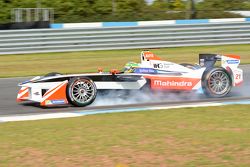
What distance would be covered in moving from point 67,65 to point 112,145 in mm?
10322

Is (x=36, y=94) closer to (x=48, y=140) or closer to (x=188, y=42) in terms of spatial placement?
(x=48, y=140)

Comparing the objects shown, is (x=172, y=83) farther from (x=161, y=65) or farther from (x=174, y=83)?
(x=161, y=65)

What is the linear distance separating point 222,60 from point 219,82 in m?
0.45

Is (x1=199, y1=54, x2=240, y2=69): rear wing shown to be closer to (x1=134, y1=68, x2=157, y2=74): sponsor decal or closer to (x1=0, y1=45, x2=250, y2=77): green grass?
(x1=134, y1=68, x2=157, y2=74): sponsor decal

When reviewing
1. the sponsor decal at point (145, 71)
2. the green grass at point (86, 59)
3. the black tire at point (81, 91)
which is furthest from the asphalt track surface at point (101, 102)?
the green grass at point (86, 59)

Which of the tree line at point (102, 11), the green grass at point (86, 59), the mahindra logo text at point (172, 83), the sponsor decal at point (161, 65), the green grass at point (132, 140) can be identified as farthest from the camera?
the tree line at point (102, 11)

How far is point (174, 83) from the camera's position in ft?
30.9

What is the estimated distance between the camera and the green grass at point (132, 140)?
5215mm

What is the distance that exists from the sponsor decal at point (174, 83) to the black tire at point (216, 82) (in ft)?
0.62

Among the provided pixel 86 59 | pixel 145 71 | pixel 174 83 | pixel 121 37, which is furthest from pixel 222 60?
pixel 121 37

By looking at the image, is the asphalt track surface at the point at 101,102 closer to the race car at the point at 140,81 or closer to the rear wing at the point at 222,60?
the race car at the point at 140,81

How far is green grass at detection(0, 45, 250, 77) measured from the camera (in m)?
15.0

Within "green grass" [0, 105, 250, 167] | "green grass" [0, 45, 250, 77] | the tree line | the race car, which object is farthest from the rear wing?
the tree line

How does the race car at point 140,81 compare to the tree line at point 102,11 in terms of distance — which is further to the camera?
the tree line at point 102,11
